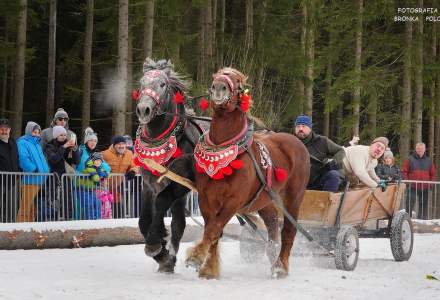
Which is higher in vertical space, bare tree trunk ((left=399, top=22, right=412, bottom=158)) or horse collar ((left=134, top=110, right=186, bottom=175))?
bare tree trunk ((left=399, top=22, right=412, bottom=158))

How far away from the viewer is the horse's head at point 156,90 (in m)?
7.91

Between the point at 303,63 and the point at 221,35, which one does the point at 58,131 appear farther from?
the point at 221,35

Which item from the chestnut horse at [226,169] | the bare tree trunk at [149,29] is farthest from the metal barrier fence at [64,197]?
the bare tree trunk at [149,29]

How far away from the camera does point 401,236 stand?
10.6 m

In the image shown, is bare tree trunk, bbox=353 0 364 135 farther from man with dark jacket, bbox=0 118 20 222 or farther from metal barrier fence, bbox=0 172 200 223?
man with dark jacket, bbox=0 118 20 222

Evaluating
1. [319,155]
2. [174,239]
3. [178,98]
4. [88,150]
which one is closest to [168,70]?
[178,98]

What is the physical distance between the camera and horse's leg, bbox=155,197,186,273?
8.41 meters

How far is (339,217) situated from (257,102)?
943cm

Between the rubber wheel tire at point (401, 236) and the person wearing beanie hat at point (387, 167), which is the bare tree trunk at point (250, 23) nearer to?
the person wearing beanie hat at point (387, 167)

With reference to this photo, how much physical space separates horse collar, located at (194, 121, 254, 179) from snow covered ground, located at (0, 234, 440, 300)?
1.10 meters

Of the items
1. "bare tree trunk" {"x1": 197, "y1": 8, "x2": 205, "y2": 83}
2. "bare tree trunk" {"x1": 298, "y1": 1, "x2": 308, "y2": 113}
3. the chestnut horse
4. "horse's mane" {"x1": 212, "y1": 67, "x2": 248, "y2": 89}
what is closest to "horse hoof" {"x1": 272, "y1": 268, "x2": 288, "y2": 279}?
the chestnut horse

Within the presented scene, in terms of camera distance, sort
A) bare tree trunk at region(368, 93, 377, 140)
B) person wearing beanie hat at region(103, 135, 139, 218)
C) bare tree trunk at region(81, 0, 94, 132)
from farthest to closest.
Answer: bare tree trunk at region(81, 0, 94, 132), bare tree trunk at region(368, 93, 377, 140), person wearing beanie hat at region(103, 135, 139, 218)

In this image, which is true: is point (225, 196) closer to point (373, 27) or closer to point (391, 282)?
point (391, 282)

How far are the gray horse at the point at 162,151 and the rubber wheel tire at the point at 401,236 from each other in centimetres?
337
